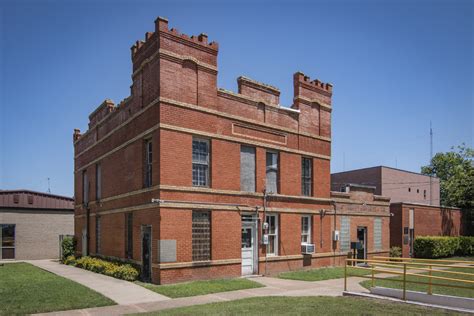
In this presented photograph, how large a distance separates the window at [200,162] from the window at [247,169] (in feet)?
6.34

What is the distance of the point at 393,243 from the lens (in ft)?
94.0

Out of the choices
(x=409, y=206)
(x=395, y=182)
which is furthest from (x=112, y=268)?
(x=395, y=182)

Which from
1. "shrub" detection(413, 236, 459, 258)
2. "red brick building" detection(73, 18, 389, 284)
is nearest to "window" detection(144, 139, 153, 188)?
"red brick building" detection(73, 18, 389, 284)

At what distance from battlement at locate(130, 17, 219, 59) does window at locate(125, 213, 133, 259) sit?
7246mm

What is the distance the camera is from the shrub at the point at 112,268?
16.9 metres

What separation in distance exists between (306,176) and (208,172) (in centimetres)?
640

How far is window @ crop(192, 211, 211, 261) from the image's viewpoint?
55.3 feet

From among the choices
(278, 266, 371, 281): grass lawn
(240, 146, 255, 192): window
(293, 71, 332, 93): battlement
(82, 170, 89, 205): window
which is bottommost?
(278, 266, 371, 281): grass lawn

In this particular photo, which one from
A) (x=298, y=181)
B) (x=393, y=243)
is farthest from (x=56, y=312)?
(x=393, y=243)

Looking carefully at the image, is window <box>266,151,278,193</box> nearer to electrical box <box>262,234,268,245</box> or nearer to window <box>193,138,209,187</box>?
electrical box <box>262,234,268,245</box>

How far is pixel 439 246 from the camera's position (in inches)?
1163

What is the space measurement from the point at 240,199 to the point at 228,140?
2586 millimetres

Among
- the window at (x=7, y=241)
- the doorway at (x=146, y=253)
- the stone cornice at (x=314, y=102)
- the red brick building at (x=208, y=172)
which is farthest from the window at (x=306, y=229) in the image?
the window at (x=7, y=241)

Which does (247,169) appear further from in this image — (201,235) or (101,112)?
(101,112)
